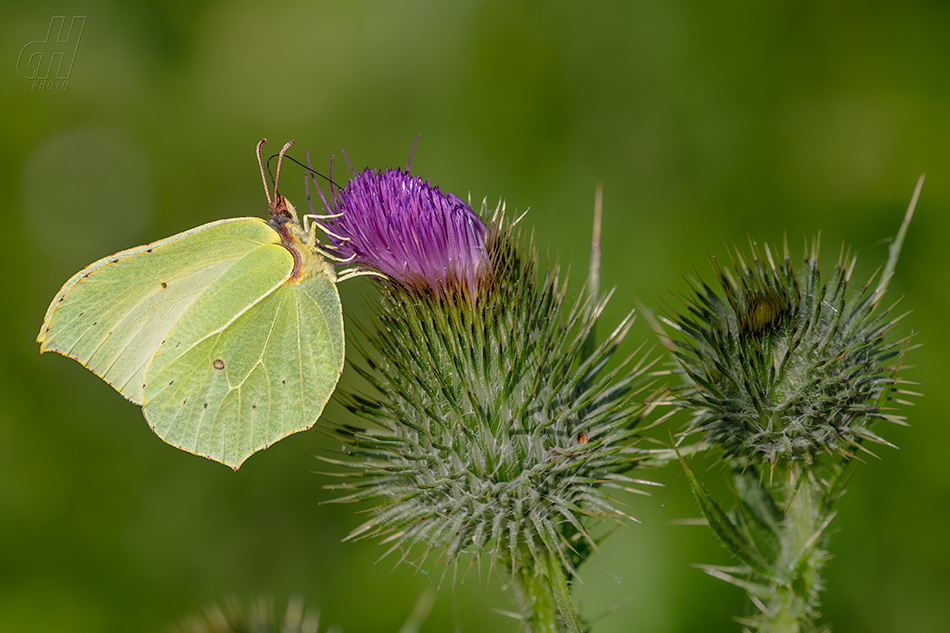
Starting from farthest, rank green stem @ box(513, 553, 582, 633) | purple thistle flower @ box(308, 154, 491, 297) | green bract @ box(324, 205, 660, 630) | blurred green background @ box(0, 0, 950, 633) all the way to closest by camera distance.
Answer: blurred green background @ box(0, 0, 950, 633), purple thistle flower @ box(308, 154, 491, 297), green bract @ box(324, 205, 660, 630), green stem @ box(513, 553, 582, 633)

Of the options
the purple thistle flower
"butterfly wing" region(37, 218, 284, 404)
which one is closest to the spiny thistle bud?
the purple thistle flower

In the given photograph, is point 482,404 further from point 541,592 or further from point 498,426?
point 541,592

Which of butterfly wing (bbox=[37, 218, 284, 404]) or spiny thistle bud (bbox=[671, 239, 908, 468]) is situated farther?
butterfly wing (bbox=[37, 218, 284, 404])

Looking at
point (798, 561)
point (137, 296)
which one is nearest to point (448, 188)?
point (137, 296)

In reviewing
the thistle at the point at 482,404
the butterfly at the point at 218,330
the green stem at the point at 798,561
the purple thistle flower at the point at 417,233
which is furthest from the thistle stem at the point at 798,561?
the butterfly at the point at 218,330

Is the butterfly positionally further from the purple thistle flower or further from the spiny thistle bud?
the spiny thistle bud

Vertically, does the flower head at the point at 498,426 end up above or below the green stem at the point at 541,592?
above

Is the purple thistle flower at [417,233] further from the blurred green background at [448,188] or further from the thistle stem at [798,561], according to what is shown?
the thistle stem at [798,561]
